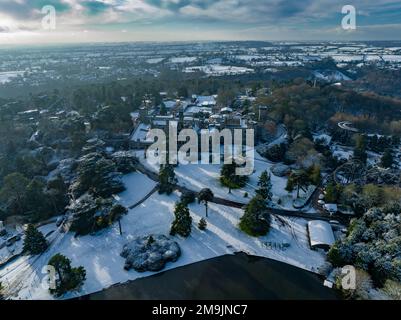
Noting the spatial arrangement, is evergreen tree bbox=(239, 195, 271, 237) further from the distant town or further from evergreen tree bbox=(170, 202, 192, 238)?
evergreen tree bbox=(170, 202, 192, 238)

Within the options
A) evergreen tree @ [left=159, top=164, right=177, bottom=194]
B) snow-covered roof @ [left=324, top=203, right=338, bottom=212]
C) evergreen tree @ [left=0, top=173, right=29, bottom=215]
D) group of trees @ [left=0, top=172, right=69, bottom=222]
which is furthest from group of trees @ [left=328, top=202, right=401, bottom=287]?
evergreen tree @ [left=0, top=173, right=29, bottom=215]

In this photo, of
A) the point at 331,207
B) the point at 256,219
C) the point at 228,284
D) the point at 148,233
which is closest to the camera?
the point at 228,284

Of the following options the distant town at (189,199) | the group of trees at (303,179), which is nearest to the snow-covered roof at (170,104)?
the distant town at (189,199)

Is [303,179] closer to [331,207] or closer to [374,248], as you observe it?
[331,207]

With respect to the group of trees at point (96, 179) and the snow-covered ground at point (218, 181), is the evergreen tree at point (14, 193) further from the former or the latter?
the snow-covered ground at point (218, 181)

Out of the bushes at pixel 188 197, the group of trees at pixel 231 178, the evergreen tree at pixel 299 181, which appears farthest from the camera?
the group of trees at pixel 231 178

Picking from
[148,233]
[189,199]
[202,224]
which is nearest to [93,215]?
[148,233]
